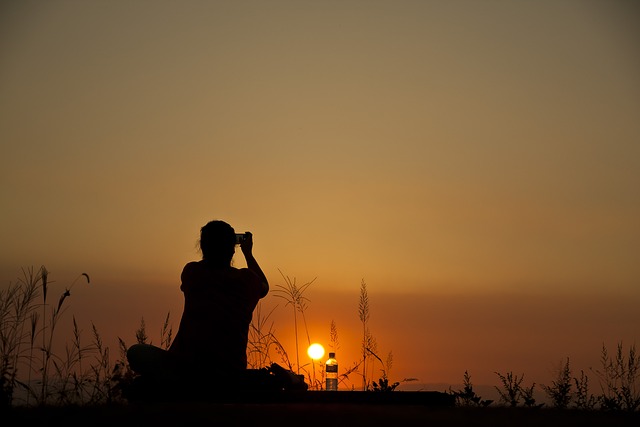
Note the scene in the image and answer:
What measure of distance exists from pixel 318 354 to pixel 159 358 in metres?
2.62

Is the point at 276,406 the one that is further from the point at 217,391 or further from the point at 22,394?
the point at 22,394

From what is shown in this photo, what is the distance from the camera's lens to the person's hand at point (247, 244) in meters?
7.25

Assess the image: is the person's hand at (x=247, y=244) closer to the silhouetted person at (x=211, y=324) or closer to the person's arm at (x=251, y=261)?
the person's arm at (x=251, y=261)

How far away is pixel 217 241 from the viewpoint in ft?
21.3

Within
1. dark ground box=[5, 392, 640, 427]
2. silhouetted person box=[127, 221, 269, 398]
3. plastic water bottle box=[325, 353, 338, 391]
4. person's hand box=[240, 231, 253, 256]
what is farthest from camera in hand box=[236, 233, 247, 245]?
dark ground box=[5, 392, 640, 427]

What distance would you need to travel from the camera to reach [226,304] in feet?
21.1

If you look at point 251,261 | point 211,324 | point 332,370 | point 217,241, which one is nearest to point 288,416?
point 211,324

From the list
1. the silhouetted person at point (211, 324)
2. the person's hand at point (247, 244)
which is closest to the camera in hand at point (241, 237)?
the person's hand at point (247, 244)

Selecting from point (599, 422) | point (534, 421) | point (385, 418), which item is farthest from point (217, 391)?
point (599, 422)

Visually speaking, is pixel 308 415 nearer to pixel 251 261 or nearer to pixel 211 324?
pixel 211 324

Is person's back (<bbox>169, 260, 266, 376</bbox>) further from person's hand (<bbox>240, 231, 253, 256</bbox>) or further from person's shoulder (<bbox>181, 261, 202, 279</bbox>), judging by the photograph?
person's hand (<bbox>240, 231, 253, 256</bbox>)

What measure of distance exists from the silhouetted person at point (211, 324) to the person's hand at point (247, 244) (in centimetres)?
64

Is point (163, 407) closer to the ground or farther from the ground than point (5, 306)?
closer to the ground

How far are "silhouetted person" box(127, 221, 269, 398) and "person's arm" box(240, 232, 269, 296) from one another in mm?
86
